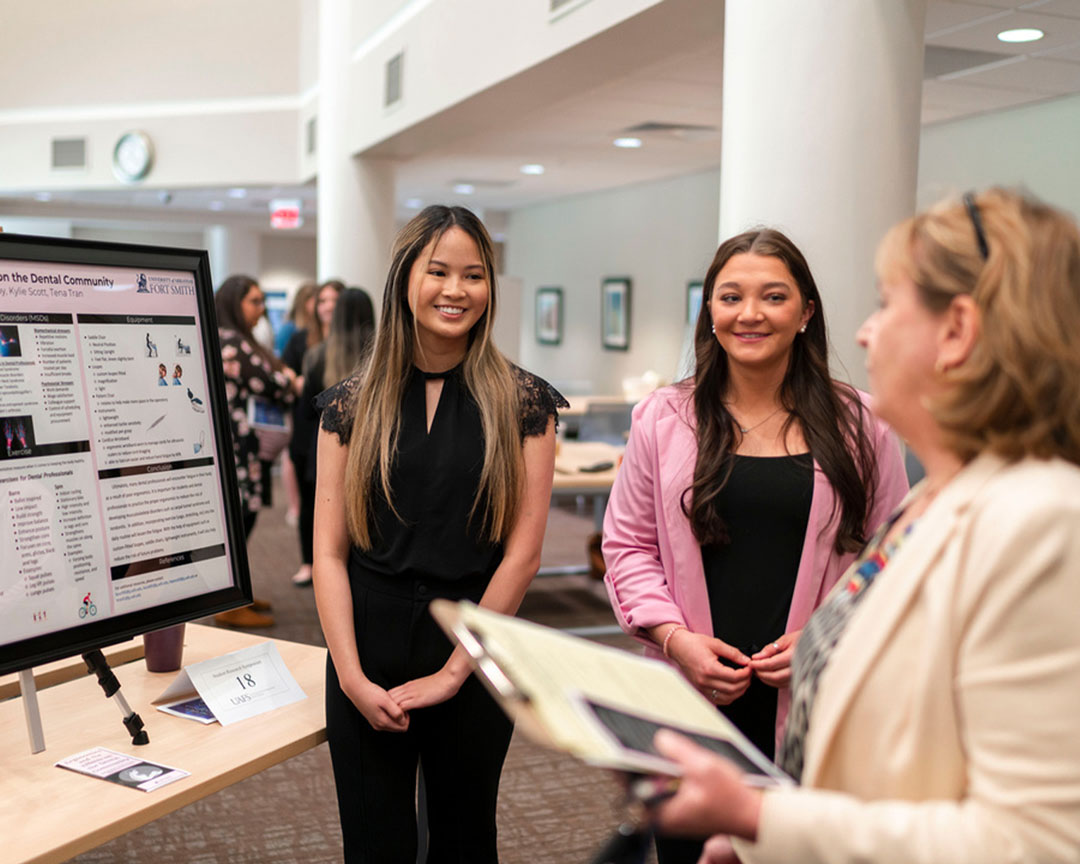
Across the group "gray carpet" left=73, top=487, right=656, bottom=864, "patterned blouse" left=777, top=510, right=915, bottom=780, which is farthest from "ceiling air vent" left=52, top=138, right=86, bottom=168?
"patterned blouse" left=777, top=510, right=915, bottom=780

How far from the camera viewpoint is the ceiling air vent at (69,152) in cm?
→ 1130

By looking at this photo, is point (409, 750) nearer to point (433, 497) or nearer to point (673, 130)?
point (433, 497)

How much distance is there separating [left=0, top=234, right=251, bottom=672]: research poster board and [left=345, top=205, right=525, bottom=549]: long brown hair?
0.77 feet

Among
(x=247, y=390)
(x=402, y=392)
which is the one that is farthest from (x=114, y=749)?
(x=247, y=390)

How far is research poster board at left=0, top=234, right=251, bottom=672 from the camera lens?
139 cm

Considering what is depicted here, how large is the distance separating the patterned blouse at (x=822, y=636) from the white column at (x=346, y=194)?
7.13 meters

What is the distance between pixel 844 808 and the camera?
0.91m

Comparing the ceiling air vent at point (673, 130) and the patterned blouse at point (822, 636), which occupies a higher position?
the ceiling air vent at point (673, 130)

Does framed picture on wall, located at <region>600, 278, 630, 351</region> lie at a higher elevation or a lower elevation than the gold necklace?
lower

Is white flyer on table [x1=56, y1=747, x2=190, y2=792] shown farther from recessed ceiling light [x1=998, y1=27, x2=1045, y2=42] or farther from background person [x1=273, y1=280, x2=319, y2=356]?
recessed ceiling light [x1=998, y1=27, x2=1045, y2=42]

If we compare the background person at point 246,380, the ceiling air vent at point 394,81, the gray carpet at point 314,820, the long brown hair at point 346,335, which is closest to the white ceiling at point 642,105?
the ceiling air vent at point 394,81

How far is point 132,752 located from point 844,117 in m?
2.37

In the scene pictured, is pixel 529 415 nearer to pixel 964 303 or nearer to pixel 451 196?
pixel 964 303

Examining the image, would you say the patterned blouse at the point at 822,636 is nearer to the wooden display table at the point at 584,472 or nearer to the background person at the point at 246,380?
the wooden display table at the point at 584,472
